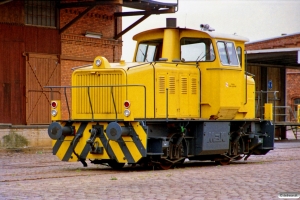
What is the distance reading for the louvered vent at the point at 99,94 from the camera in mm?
15320

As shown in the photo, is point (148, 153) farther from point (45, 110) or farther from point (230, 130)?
point (45, 110)

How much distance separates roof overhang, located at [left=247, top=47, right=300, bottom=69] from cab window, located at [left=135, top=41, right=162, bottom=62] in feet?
37.9

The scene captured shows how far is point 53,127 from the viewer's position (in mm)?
15586

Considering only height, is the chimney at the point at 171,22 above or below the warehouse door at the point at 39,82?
above

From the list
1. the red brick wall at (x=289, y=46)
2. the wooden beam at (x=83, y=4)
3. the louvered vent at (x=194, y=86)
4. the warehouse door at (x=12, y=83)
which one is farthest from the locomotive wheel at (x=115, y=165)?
the red brick wall at (x=289, y=46)

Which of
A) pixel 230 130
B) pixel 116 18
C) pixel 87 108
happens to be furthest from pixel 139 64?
pixel 116 18

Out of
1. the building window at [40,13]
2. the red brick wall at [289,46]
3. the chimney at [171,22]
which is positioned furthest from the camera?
the red brick wall at [289,46]

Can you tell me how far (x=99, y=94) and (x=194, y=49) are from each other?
264cm

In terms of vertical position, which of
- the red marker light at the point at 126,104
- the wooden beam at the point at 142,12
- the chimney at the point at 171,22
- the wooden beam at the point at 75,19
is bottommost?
the red marker light at the point at 126,104

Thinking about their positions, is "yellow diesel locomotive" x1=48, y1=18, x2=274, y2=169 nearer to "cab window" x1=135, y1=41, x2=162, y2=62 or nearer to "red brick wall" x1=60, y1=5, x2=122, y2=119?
"cab window" x1=135, y1=41, x2=162, y2=62

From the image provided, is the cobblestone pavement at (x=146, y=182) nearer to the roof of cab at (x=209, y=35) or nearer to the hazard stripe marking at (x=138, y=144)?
the hazard stripe marking at (x=138, y=144)

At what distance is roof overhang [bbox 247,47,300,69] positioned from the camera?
28756mm

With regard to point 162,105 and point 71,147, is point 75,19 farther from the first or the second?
point 71,147

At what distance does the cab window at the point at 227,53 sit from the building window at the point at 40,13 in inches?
365
